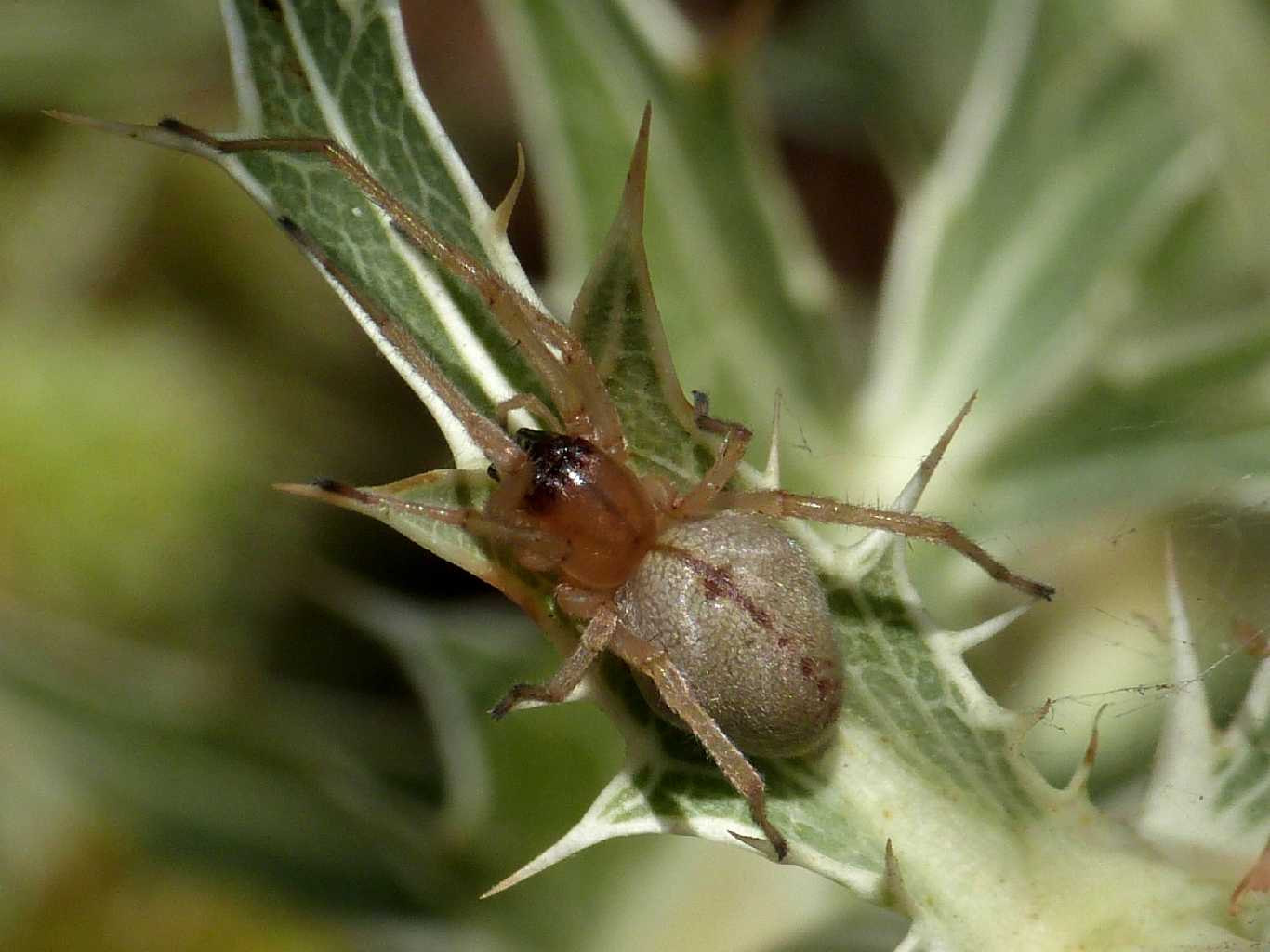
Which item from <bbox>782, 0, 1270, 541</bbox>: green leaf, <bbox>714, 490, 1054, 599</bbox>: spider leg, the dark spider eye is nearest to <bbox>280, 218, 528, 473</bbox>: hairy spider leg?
the dark spider eye

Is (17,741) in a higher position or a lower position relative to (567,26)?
lower

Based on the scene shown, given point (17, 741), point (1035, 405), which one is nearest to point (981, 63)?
point (1035, 405)

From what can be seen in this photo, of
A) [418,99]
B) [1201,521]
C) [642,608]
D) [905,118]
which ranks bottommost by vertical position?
[1201,521]

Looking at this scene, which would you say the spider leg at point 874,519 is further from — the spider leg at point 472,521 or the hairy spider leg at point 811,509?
the spider leg at point 472,521

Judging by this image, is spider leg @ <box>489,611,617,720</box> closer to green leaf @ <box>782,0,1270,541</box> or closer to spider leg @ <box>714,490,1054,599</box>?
spider leg @ <box>714,490,1054,599</box>

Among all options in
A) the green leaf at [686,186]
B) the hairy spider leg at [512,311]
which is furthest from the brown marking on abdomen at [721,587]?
the green leaf at [686,186]

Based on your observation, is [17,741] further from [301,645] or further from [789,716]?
[789,716]
